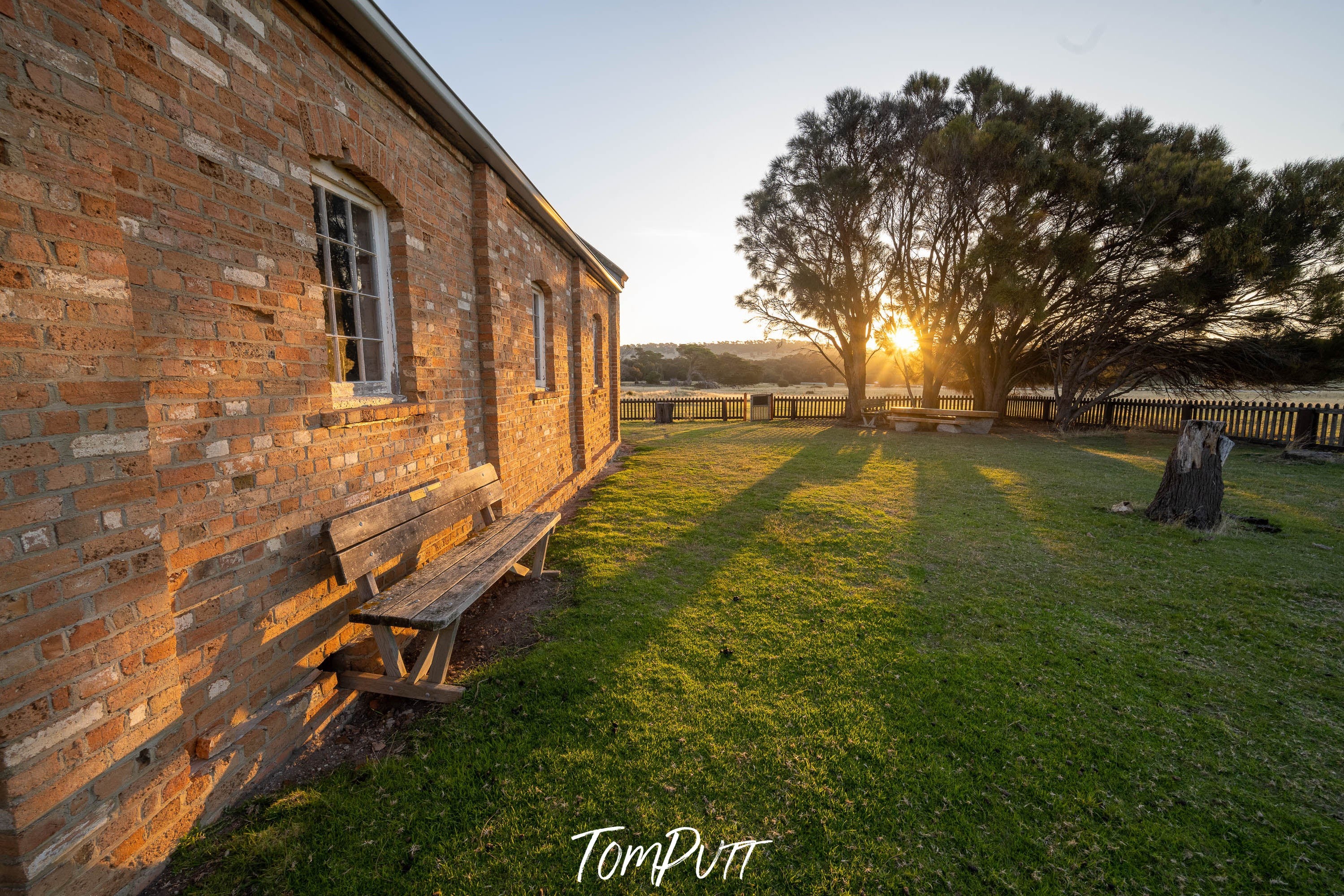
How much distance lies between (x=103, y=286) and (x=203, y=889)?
2202mm

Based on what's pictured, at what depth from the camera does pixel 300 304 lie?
2627 mm

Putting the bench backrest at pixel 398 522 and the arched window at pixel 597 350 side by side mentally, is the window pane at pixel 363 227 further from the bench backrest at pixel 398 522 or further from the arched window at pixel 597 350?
the arched window at pixel 597 350

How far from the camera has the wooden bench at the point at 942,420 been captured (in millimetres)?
15602

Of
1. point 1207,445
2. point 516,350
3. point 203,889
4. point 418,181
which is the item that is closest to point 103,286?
point 203,889

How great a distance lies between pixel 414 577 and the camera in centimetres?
320

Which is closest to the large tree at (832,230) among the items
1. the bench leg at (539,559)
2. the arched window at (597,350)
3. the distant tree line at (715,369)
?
the arched window at (597,350)

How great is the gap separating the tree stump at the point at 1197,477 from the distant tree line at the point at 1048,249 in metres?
9.11

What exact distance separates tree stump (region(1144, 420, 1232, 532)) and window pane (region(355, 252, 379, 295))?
8391 mm

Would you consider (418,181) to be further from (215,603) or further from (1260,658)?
(1260,658)

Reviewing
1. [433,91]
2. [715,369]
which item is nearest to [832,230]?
[433,91]

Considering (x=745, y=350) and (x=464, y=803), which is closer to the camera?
(x=464, y=803)

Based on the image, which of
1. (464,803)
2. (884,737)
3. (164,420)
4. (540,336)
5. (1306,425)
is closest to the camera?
(164,420)

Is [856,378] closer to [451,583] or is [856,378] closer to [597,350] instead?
[597,350]

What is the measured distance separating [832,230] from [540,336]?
14595 mm
